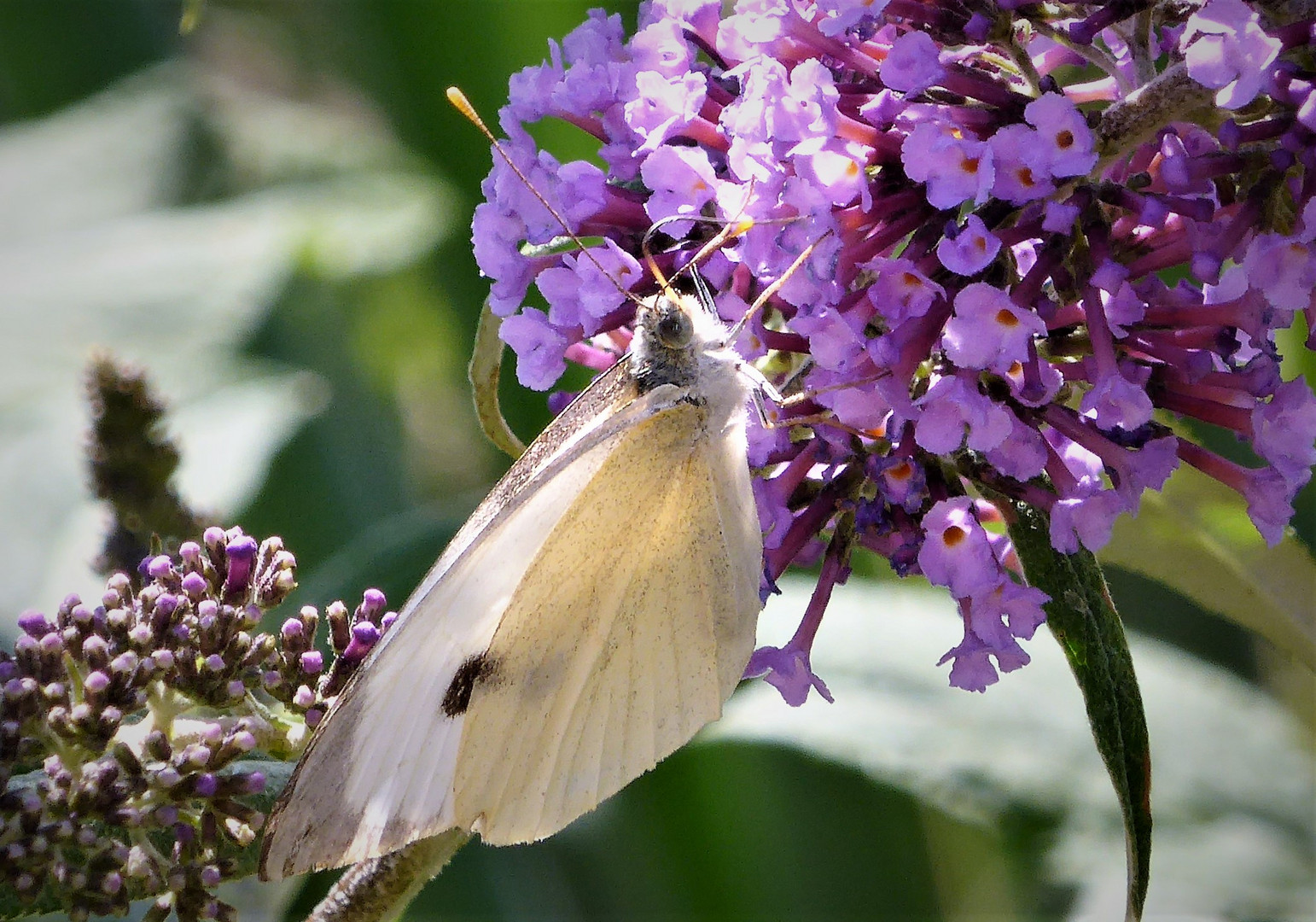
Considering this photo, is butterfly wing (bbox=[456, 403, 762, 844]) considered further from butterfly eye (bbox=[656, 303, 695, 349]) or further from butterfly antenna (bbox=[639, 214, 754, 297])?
butterfly antenna (bbox=[639, 214, 754, 297])

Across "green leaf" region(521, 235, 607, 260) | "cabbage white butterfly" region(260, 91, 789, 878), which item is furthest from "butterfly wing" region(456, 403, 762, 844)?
"green leaf" region(521, 235, 607, 260)

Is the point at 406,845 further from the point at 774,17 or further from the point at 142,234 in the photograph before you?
the point at 142,234

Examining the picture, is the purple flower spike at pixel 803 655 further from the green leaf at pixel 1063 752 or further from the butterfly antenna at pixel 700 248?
the green leaf at pixel 1063 752

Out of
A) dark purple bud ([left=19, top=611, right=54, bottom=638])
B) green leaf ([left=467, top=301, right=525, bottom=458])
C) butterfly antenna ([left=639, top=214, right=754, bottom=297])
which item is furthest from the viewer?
green leaf ([left=467, top=301, right=525, bottom=458])

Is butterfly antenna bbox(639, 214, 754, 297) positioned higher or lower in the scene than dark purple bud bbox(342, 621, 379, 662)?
higher

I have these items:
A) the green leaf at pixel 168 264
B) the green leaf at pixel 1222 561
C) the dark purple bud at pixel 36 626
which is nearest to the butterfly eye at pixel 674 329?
the green leaf at pixel 1222 561


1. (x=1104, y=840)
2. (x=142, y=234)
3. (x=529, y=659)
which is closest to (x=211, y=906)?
(x=529, y=659)
